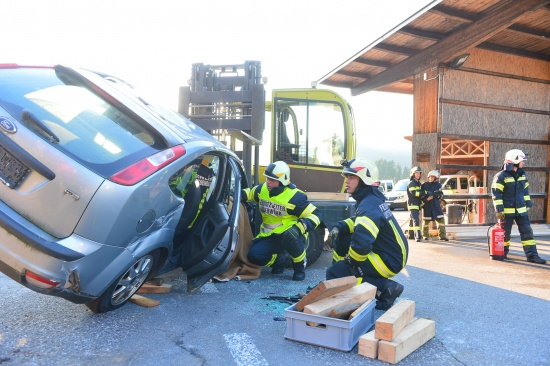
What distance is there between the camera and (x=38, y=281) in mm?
2908

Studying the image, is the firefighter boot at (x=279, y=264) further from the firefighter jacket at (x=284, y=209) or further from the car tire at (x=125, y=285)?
the car tire at (x=125, y=285)

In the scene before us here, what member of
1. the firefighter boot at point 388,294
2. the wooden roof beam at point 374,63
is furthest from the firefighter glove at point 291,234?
the wooden roof beam at point 374,63

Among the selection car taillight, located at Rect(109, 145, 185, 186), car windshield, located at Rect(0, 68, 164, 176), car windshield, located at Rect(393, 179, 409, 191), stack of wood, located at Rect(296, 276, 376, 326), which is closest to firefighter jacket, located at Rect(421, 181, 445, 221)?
stack of wood, located at Rect(296, 276, 376, 326)

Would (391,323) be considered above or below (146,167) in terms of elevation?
below

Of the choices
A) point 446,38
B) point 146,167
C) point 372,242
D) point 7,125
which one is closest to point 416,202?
point 446,38

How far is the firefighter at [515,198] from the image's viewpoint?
7534mm

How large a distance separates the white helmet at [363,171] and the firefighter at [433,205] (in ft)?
19.7

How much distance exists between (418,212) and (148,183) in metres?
8.37

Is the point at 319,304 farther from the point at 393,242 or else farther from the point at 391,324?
the point at 393,242

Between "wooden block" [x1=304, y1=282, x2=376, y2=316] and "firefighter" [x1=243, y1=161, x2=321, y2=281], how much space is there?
1.82 m

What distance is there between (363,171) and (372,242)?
0.75 m

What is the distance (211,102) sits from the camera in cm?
684

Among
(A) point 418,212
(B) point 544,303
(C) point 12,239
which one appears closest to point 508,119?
(A) point 418,212

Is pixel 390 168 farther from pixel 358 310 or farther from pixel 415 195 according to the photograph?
pixel 358 310
